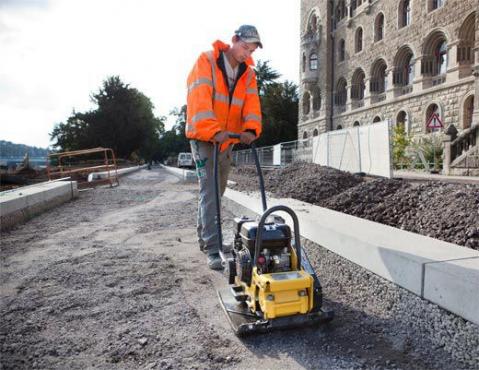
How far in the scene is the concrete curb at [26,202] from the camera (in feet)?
17.2

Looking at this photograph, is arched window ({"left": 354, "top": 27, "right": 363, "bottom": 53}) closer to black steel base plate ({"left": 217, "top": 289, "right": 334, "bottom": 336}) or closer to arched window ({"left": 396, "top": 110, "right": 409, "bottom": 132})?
arched window ({"left": 396, "top": 110, "right": 409, "bottom": 132})

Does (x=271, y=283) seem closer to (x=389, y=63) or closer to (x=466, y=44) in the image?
(x=466, y=44)

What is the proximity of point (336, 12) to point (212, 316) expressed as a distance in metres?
34.1

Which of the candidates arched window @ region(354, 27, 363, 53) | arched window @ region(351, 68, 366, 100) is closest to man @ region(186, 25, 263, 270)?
arched window @ region(351, 68, 366, 100)

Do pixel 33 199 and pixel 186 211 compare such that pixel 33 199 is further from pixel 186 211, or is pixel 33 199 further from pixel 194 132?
pixel 194 132

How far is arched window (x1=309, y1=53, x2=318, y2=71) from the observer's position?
3358cm

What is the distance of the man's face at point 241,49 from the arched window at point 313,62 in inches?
1282

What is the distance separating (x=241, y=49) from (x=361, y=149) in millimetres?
8339

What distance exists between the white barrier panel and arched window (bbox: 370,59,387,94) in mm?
14166

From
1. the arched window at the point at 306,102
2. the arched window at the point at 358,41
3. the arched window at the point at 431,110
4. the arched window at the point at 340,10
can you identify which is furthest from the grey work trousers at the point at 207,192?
the arched window at the point at 306,102

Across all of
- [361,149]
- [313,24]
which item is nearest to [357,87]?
[313,24]

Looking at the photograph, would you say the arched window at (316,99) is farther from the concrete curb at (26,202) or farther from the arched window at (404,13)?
the concrete curb at (26,202)

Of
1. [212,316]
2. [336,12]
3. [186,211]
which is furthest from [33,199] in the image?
A: [336,12]

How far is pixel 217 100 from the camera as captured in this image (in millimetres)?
3375
